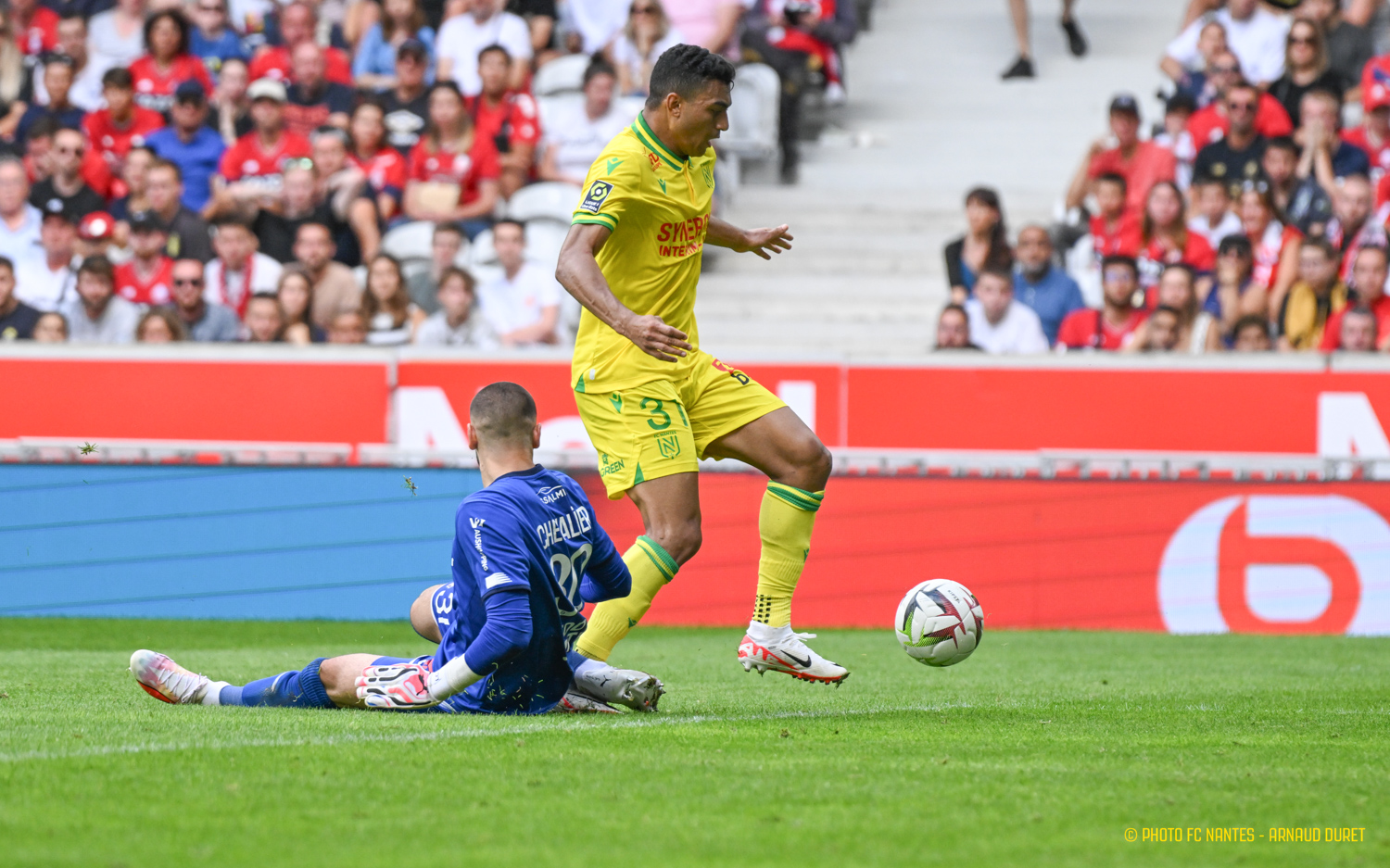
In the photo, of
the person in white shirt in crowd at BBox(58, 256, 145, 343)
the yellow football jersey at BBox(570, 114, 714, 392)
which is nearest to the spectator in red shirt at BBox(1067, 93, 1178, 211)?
the person in white shirt in crowd at BBox(58, 256, 145, 343)

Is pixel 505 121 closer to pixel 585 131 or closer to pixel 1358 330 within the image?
pixel 585 131

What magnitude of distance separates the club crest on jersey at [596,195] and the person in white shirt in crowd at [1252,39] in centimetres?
1118

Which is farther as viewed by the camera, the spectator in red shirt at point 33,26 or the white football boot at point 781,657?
the spectator in red shirt at point 33,26

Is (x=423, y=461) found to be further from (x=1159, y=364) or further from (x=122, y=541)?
(x=1159, y=364)

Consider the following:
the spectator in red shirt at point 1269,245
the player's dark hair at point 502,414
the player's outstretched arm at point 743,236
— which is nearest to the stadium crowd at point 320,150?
the spectator in red shirt at point 1269,245

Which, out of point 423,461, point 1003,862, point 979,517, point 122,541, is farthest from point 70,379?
point 1003,862

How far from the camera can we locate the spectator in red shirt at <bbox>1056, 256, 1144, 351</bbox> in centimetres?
1333

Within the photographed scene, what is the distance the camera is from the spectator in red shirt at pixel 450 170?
605 inches

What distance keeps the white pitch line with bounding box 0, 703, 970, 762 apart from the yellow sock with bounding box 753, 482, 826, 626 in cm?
62

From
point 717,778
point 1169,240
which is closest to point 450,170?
point 1169,240

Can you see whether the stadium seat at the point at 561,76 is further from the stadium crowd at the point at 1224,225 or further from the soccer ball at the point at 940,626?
the soccer ball at the point at 940,626

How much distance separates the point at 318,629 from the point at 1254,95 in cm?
901

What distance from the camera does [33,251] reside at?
49.6 ft

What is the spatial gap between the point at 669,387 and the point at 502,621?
1.52 m
